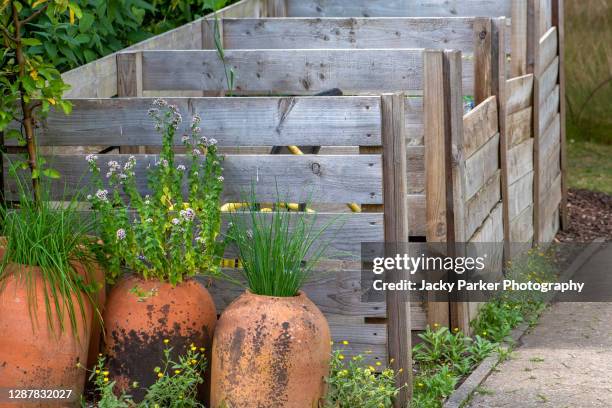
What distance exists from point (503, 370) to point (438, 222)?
74 centimetres

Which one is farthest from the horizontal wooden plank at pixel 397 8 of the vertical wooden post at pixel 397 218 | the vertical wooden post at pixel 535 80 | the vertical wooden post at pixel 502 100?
the vertical wooden post at pixel 397 218

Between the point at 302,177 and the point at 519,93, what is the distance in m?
2.88

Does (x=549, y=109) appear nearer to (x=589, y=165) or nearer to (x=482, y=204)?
(x=482, y=204)

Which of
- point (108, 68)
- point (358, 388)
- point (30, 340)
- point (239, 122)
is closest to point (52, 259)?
point (30, 340)

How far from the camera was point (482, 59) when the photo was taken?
5.82m

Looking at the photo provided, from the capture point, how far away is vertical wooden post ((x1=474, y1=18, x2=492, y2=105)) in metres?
5.79

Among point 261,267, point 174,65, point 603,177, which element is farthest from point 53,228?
point 603,177

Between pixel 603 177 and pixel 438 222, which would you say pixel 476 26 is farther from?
pixel 603 177

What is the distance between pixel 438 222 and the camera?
498 cm

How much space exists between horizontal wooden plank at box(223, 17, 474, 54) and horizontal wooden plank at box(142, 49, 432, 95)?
1.11 metres

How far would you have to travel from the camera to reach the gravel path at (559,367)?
446 centimetres

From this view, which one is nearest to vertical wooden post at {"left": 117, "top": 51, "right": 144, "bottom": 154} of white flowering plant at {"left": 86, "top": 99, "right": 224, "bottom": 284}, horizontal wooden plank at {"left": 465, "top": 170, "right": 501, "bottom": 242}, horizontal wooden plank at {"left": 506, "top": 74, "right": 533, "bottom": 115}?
white flowering plant at {"left": 86, "top": 99, "right": 224, "bottom": 284}

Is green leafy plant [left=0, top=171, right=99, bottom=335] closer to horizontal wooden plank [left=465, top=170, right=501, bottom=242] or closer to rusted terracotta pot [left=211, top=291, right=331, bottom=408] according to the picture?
rusted terracotta pot [left=211, top=291, right=331, bottom=408]

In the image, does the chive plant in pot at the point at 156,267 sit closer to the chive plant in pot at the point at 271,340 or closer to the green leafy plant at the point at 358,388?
the chive plant in pot at the point at 271,340
